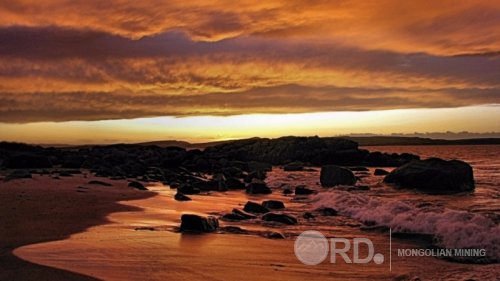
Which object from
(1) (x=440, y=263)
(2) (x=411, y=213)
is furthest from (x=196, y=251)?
(2) (x=411, y=213)

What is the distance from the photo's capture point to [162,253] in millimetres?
6840

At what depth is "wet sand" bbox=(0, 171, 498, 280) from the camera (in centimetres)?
579

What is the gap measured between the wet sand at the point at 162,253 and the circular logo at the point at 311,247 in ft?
0.50

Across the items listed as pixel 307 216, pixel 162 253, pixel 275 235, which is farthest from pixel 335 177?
pixel 162 253

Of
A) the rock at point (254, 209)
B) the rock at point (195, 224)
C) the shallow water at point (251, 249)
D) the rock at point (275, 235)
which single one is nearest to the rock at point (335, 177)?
the rock at point (254, 209)

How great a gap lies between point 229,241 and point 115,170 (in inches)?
772

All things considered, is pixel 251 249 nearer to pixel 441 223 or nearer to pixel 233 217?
pixel 233 217

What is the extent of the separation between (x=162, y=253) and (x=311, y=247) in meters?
2.63

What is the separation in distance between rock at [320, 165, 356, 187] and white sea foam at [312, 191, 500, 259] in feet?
38.0

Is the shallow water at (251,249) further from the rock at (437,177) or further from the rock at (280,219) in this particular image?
the rock at (437,177)

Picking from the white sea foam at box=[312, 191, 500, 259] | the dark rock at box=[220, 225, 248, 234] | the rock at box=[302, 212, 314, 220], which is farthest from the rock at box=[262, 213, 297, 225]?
the white sea foam at box=[312, 191, 500, 259]

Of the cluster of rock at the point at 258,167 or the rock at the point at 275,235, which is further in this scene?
the cluster of rock at the point at 258,167

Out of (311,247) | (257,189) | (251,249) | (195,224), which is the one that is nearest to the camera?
(251,249)

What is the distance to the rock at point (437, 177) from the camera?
2211cm
